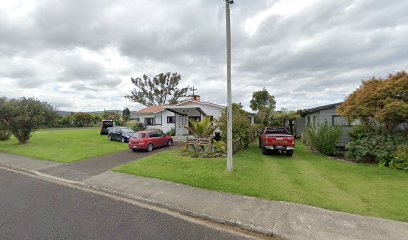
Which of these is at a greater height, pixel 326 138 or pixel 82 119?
pixel 82 119

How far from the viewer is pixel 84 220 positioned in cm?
500

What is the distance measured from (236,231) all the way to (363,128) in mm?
11135

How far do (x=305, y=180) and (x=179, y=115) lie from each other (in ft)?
61.4

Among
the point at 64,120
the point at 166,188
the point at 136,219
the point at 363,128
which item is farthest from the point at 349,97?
the point at 64,120

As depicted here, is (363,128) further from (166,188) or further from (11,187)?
(11,187)

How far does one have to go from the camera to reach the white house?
74.7 feet

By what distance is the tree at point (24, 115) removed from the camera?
680 inches

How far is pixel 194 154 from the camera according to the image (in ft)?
41.1

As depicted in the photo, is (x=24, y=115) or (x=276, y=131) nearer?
(x=276, y=131)

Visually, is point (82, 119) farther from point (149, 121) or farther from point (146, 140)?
point (146, 140)

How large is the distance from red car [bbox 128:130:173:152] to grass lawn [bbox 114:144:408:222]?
4.05m

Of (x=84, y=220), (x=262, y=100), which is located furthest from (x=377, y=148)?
(x=262, y=100)

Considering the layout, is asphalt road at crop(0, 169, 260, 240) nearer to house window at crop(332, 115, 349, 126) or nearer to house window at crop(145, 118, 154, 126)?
house window at crop(332, 115, 349, 126)

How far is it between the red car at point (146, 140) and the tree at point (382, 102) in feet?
39.2
